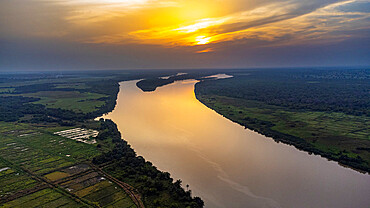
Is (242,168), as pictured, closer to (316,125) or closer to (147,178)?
(147,178)

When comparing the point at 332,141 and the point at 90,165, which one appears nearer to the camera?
the point at 90,165

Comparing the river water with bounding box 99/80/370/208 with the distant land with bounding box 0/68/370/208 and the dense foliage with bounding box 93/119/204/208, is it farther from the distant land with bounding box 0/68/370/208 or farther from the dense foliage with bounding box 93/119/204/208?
the distant land with bounding box 0/68/370/208

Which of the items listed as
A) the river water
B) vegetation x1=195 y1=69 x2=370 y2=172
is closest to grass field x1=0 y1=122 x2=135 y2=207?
the river water

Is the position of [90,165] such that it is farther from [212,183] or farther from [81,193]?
[212,183]

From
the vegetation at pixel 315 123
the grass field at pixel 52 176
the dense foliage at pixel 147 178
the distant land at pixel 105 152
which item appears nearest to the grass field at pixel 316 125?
the vegetation at pixel 315 123

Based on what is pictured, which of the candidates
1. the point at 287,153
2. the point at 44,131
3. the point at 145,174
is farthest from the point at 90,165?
the point at 287,153

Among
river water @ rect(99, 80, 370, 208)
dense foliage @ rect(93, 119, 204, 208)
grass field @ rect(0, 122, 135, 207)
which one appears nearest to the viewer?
dense foliage @ rect(93, 119, 204, 208)
